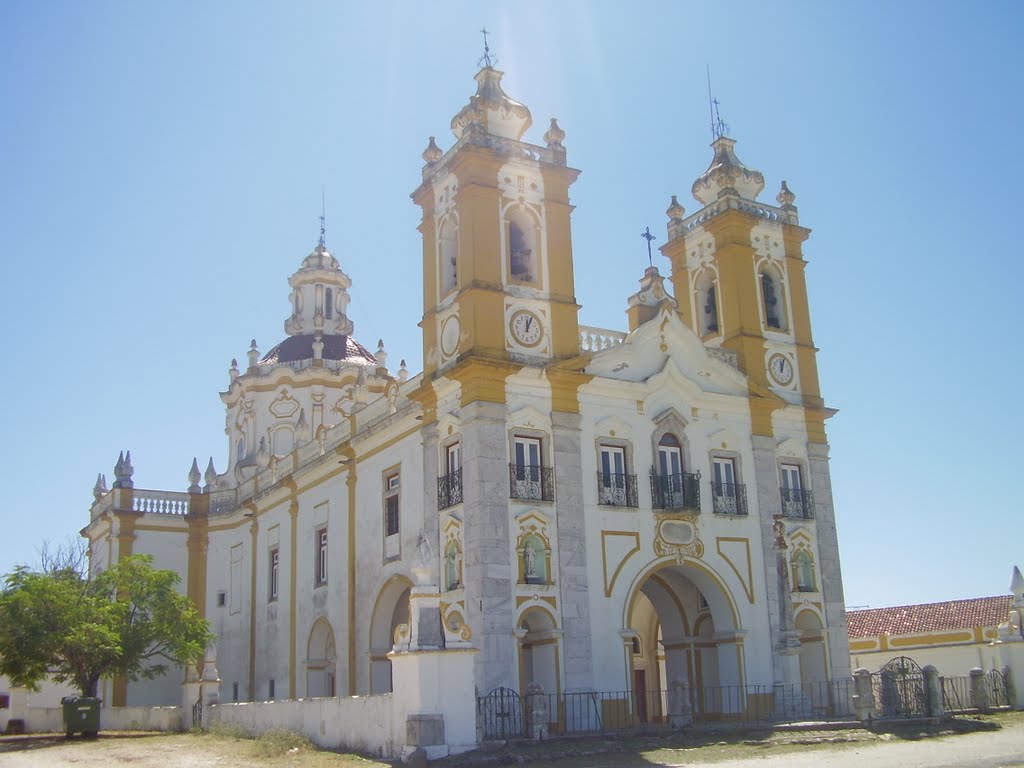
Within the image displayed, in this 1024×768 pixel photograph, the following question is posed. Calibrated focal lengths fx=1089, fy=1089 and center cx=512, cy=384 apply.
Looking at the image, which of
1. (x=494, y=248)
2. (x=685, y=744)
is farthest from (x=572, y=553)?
(x=494, y=248)

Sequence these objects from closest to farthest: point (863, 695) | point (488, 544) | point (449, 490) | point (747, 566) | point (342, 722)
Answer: point (342, 722), point (863, 695), point (488, 544), point (449, 490), point (747, 566)

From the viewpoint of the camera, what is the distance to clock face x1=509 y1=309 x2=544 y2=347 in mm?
22906

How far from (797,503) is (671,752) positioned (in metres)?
10.1

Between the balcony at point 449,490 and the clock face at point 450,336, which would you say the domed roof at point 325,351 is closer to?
the clock face at point 450,336

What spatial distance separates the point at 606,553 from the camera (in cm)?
2242

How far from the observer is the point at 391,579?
976 inches

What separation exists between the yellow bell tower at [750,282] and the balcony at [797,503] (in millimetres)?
1471

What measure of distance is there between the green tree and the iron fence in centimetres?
1071

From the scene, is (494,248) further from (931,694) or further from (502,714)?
(931,694)

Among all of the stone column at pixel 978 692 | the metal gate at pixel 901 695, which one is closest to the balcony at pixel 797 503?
the metal gate at pixel 901 695

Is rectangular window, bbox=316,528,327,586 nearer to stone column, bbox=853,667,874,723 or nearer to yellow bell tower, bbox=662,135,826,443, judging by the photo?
yellow bell tower, bbox=662,135,826,443

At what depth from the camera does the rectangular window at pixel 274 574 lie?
32.1 metres

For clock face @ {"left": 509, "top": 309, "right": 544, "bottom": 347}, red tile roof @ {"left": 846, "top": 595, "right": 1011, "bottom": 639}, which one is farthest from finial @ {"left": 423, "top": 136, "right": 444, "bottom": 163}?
red tile roof @ {"left": 846, "top": 595, "right": 1011, "bottom": 639}

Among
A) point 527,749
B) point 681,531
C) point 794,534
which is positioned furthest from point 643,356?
point 527,749
